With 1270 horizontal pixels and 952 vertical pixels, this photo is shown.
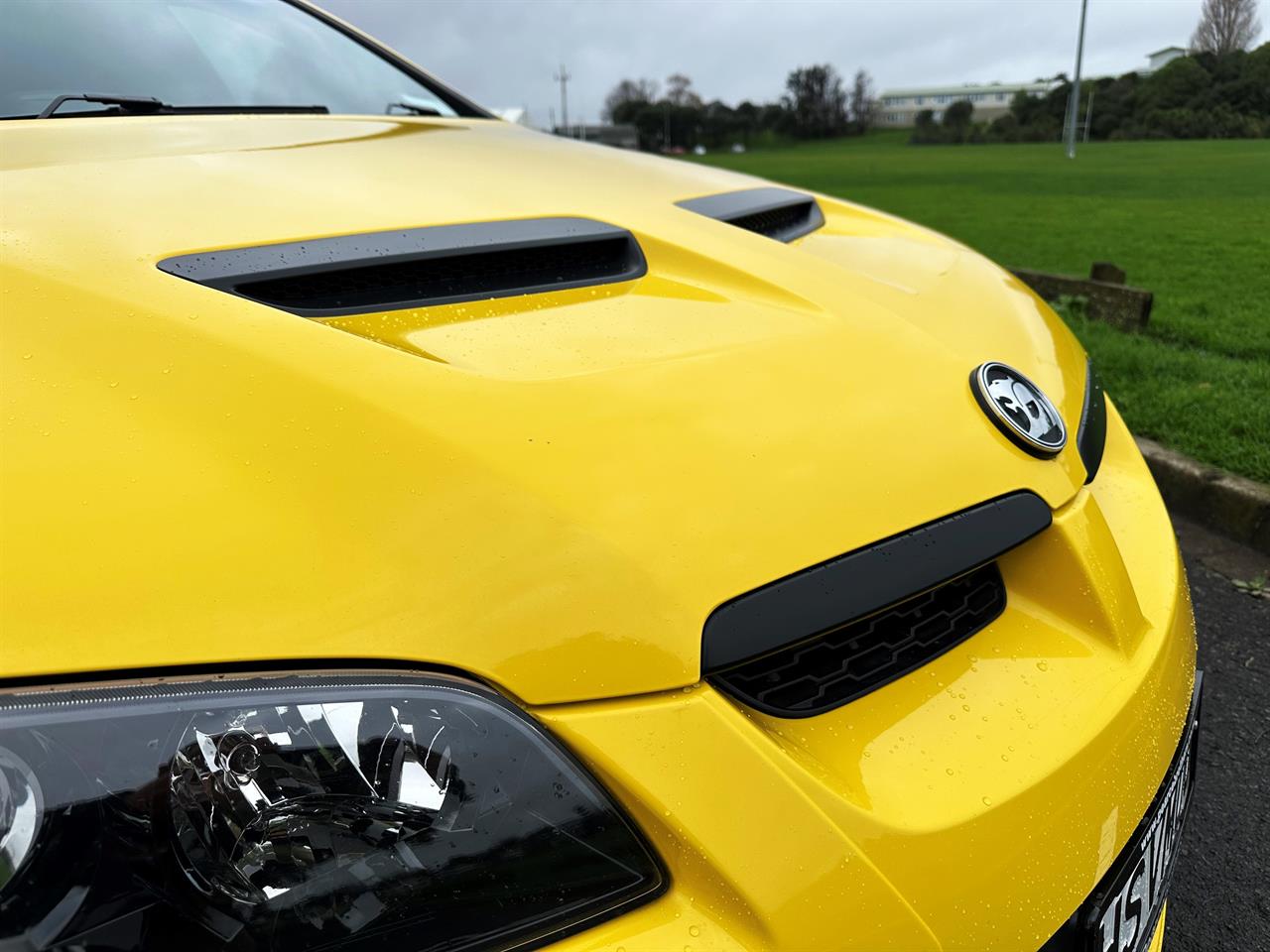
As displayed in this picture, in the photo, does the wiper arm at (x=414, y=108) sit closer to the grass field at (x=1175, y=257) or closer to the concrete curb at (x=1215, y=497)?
the concrete curb at (x=1215, y=497)

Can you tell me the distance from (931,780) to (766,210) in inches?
47.1

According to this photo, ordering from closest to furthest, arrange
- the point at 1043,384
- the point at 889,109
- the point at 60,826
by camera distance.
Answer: the point at 60,826
the point at 1043,384
the point at 889,109

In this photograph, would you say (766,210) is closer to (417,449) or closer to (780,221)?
(780,221)

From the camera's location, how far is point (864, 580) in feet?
2.94

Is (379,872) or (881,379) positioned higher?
Answer: (881,379)

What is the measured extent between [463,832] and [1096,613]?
799 millimetres

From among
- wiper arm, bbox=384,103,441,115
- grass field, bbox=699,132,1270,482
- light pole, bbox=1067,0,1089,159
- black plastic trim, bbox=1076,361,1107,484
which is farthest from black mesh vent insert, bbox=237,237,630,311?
light pole, bbox=1067,0,1089,159

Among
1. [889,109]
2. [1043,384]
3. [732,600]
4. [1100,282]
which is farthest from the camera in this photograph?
[889,109]

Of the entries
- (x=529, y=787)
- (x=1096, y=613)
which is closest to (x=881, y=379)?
(x=1096, y=613)

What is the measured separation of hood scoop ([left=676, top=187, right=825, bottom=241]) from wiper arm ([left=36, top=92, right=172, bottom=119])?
3.48ft

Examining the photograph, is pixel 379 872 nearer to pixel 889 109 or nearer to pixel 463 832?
pixel 463 832

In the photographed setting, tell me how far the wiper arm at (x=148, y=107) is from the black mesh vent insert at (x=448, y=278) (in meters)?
0.95

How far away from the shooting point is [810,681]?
0.90 meters

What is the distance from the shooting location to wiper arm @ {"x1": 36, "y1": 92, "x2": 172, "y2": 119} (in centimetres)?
163
